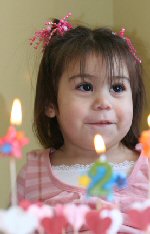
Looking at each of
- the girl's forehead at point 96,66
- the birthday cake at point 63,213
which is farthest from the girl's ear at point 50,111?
the birthday cake at point 63,213

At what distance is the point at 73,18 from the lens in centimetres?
135

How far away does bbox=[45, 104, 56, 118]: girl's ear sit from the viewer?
0.97 m

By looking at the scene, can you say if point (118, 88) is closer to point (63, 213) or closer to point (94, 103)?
point (94, 103)

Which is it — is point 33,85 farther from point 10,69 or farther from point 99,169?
point 99,169

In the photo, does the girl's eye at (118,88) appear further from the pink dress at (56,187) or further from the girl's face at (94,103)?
the pink dress at (56,187)

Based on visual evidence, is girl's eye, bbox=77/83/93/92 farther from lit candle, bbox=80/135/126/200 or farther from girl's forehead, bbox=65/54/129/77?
lit candle, bbox=80/135/126/200

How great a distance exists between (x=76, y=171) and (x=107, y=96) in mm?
183

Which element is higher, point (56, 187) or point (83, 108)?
point (83, 108)

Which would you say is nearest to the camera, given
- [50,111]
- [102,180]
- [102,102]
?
[102,180]

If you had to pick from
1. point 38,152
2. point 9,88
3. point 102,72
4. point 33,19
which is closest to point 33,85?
point 9,88

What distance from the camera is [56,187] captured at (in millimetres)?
888

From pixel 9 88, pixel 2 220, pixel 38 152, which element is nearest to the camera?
pixel 2 220

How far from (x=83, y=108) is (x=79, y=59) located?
10 cm

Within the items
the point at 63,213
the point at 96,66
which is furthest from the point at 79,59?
the point at 63,213
